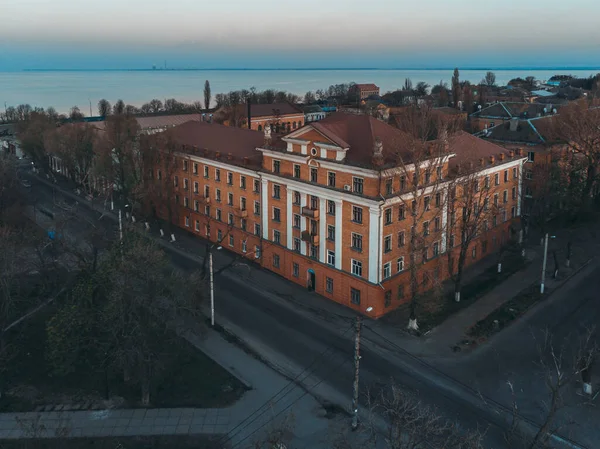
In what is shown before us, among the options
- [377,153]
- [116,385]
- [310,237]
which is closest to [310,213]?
[310,237]

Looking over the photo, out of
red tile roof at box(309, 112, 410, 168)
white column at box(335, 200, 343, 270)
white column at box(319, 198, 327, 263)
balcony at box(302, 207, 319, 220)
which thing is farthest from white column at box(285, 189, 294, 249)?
red tile roof at box(309, 112, 410, 168)

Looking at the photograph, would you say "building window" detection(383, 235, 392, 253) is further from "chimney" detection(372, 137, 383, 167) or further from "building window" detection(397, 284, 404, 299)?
"chimney" detection(372, 137, 383, 167)

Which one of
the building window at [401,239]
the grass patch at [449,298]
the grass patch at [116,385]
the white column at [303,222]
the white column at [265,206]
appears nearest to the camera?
the grass patch at [116,385]

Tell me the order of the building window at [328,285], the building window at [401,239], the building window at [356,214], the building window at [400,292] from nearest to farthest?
the building window at [356,214], the building window at [401,239], the building window at [400,292], the building window at [328,285]

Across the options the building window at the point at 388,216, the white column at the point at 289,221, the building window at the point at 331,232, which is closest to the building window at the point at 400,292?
the building window at the point at 388,216

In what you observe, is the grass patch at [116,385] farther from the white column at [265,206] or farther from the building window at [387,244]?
the white column at [265,206]

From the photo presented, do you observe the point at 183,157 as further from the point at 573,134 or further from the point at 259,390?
the point at 573,134
